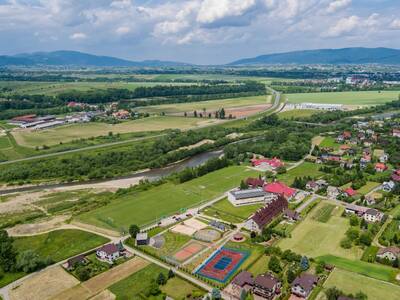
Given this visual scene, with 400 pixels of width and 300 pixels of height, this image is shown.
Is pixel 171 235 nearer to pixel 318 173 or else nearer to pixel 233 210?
pixel 233 210

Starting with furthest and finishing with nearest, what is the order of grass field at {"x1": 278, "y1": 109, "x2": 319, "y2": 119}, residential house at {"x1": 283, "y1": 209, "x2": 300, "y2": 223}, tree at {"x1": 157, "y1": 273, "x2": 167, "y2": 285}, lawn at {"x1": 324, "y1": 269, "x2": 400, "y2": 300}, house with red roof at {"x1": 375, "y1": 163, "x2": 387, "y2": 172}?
grass field at {"x1": 278, "y1": 109, "x2": 319, "y2": 119}, house with red roof at {"x1": 375, "y1": 163, "x2": 387, "y2": 172}, residential house at {"x1": 283, "y1": 209, "x2": 300, "y2": 223}, tree at {"x1": 157, "y1": 273, "x2": 167, "y2": 285}, lawn at {"x1": 324, "y1": 269, "x2": 400, "y2": 300}

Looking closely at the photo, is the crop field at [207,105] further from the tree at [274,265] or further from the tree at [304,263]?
the tree at [304,263]

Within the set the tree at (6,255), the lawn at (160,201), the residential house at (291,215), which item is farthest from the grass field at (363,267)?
the tree at (6,255)

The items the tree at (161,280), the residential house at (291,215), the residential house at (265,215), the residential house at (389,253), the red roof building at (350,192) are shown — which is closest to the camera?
the tree at (161,280)

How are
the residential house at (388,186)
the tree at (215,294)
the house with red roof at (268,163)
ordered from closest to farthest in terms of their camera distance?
the tree at (215,294), the residential house at (388,186), the house with red roof at (268,163)

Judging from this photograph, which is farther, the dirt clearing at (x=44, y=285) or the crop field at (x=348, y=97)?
the crop field at (x=348, y=97)

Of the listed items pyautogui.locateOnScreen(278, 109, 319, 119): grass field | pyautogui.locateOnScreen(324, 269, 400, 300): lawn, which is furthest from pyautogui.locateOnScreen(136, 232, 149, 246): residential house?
pyautogui.locateOnScreen(278, 109, 319, 119): grass field

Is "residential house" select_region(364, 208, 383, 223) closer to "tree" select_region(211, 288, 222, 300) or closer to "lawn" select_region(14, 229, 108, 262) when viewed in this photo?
"tree" select_region(211, 288, 222, 300)
